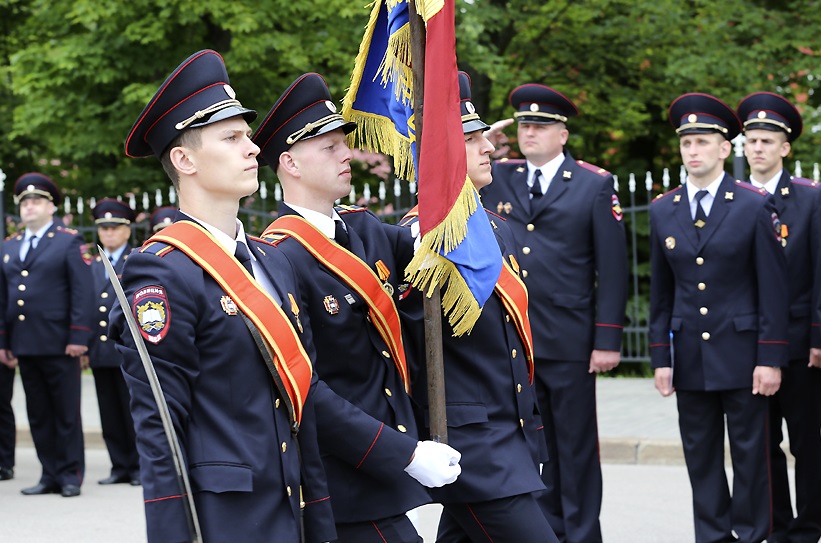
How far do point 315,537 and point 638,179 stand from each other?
14.2 m

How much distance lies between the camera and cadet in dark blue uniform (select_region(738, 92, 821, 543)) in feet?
21.2

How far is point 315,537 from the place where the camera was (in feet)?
11.4

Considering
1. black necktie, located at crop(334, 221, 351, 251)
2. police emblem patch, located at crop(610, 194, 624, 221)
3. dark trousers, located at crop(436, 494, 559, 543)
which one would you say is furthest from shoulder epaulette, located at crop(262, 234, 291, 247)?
police emblem patch, located at crop(610, 194, 624, 221)

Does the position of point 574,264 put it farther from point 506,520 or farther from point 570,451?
point 506,520

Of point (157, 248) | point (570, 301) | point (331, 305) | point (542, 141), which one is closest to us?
point (157, 248)

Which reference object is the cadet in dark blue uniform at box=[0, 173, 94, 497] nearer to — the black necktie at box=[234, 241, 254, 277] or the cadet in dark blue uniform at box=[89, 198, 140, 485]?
the cadet in dark blue uniform at box=[89, 198, 140, 485]

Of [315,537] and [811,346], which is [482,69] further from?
[315,537]

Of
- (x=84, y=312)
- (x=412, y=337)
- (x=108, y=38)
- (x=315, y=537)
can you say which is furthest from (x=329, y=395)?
(x=108, y=38)

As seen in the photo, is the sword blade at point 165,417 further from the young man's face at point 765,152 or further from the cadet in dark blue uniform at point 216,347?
the young man's face at point 765,152

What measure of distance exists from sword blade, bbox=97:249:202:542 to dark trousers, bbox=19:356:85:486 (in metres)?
5.94

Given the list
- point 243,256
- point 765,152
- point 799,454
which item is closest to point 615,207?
point 765,152

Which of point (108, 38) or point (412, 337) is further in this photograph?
point (108, 38)

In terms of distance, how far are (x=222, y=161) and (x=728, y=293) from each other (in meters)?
3.42

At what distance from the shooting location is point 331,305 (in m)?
3.97
